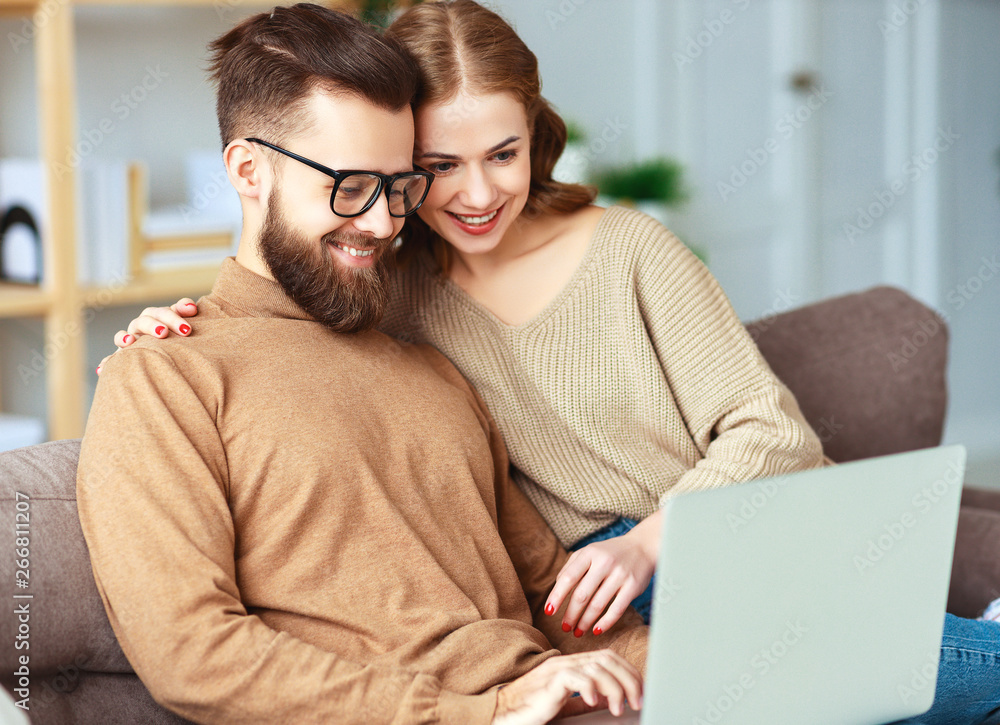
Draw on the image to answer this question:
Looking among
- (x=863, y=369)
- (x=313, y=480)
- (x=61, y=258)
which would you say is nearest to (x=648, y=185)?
(x=863, y=369)

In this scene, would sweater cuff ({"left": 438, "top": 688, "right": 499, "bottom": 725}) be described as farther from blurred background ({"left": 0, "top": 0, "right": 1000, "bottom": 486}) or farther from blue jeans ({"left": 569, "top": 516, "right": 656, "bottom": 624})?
blurred background ({"left": 0, "top": 0, "right": 1000, "bottom": 486})

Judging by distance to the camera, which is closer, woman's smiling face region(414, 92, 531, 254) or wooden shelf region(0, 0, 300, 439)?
woman's smiling face region(414, 92, 531, 254)

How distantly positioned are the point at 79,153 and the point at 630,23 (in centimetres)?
180

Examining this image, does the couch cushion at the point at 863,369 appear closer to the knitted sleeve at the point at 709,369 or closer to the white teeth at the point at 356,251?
the knitted sleeve at the point at 709,369

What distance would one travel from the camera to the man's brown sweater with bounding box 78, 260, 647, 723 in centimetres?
93

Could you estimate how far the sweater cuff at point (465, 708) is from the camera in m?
0.94

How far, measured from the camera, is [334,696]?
0.94 meters

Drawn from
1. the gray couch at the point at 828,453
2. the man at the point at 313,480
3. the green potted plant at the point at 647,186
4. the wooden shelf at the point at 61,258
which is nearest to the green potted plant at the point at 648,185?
the green potted plant at the point at 647,186

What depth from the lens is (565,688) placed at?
947 mm

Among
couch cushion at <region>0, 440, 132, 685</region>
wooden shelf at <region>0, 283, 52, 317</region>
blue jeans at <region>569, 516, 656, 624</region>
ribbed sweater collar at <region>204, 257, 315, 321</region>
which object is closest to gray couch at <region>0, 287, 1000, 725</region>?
couch cushion at <region>0, 440, 132, 685</region>

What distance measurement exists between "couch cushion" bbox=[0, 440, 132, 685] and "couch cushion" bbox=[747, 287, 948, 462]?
1.16 metres

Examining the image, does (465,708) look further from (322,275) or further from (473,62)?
(473,62)

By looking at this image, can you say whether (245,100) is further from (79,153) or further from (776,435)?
(79,153)

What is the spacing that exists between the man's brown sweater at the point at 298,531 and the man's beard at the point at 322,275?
0.03 metres
